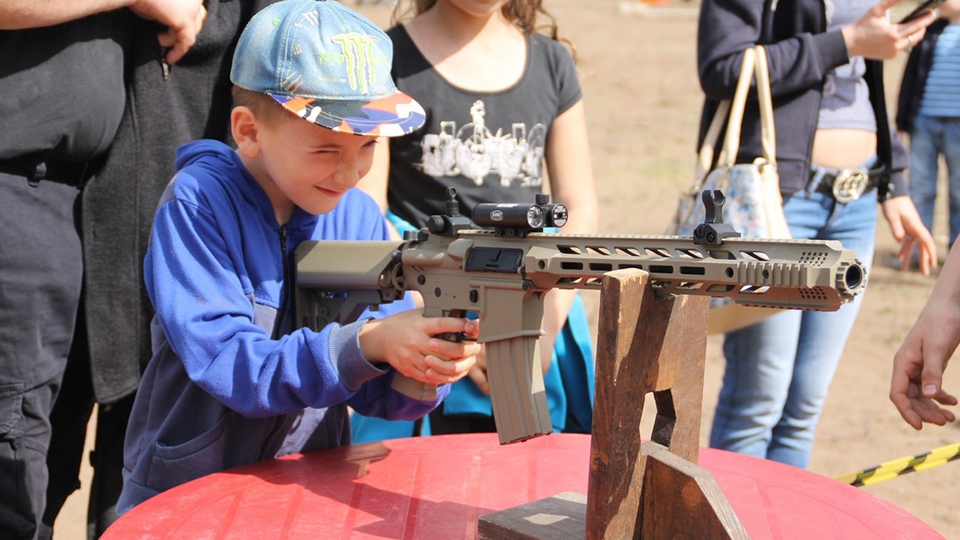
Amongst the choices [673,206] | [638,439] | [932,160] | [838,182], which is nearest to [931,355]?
[638,439]

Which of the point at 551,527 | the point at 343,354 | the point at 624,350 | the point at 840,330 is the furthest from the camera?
the point at 840,330

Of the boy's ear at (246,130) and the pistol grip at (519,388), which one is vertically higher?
the boy's ear at (246,130)

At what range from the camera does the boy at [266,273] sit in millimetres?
2203

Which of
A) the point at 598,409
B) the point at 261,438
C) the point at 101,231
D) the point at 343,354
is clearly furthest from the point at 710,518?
the point at 101,231

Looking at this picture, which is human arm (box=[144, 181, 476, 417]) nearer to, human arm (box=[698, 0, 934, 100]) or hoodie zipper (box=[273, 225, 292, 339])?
hoodie zipper (box=[273, 225, 292, 339])

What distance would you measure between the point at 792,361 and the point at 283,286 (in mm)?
1798

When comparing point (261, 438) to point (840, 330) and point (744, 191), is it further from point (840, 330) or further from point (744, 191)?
point (840, 330)

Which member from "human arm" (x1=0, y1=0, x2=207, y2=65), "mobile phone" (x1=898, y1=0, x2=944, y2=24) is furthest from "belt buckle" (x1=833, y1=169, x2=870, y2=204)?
"human arm" (x1=0, y1=0, x2=207, y2=65)

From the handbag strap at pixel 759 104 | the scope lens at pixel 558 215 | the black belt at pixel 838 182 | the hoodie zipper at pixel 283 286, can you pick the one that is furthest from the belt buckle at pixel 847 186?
the hoodie zipper at pixel 283 286

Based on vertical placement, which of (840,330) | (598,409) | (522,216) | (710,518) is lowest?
(840,330)

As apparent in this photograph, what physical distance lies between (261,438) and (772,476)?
110 centimetres

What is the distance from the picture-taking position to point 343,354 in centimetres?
222

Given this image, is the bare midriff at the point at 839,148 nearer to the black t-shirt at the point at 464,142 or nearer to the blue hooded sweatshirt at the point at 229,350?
the black t-shirt at the point at 464,142

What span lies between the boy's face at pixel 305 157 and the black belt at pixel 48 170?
0.57 meters
